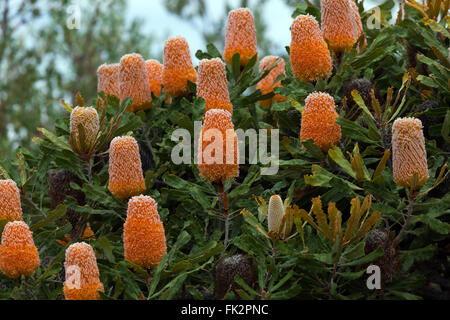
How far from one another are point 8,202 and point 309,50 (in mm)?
842

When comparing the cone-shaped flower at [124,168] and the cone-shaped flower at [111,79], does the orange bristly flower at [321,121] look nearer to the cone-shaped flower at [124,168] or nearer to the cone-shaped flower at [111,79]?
the cone-shaped flower at [124,168]

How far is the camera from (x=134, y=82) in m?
1.87

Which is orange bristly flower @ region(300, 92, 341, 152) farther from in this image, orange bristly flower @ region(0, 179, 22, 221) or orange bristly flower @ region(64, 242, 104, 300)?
orange bristly flower @ region(0, 179, 22, 221)

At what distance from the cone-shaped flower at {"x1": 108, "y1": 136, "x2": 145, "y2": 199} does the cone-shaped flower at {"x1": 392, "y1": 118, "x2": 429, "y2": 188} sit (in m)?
0.61

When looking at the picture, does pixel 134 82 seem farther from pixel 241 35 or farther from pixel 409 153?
pixel 409 153

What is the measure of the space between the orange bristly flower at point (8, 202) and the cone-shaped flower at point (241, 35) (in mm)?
735

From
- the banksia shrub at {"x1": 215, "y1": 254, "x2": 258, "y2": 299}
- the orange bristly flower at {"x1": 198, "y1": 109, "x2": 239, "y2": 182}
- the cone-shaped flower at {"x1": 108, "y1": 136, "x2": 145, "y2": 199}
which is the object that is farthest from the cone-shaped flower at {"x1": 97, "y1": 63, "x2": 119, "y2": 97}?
the banksia shrub at {"x1": 215, "y1": 254, "x2": 258, "y2": 299}

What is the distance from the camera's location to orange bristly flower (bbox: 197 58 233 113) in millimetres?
1675

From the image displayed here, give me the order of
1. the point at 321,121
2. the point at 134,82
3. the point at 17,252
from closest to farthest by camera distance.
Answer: the point at 17,252 → the point at 321,121 → the point at 134,82

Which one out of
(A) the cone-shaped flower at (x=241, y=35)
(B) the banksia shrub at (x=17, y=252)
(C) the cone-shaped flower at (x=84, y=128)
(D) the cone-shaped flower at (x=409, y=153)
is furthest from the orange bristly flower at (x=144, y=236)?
(A) the cone-shaped flower at (x=241, y=35)

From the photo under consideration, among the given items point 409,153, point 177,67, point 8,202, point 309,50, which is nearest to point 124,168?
point 8,202

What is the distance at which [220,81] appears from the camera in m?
1.70
